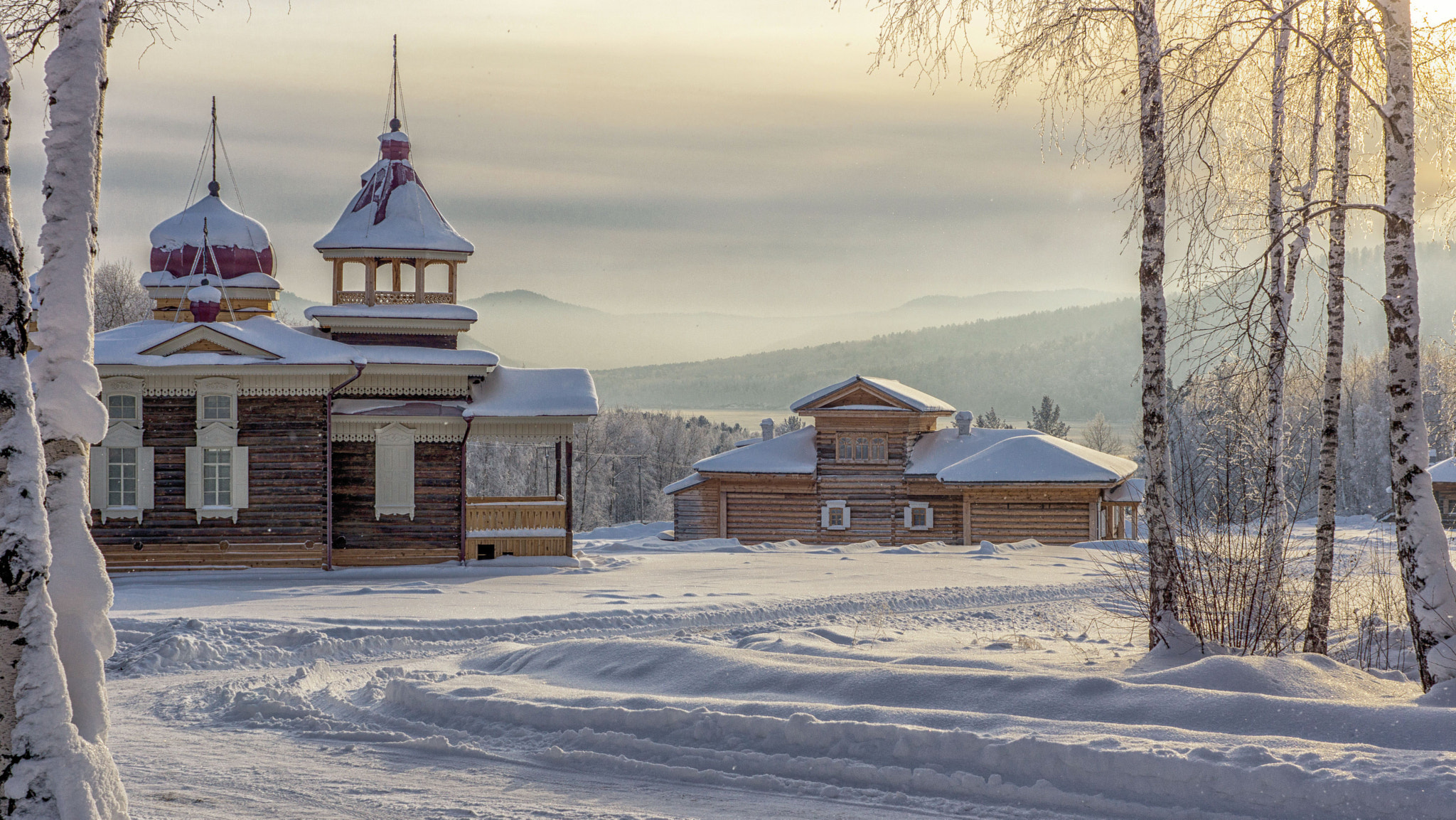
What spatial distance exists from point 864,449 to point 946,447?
3.11 metres

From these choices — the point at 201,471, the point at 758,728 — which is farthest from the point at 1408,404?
the point at 201,471

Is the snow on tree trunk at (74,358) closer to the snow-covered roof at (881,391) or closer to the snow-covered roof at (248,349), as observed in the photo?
the snow-covered roof at (248,349)

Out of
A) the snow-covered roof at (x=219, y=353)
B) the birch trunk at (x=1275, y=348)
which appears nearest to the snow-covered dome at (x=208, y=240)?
the snow-covered roof at (x=219, y=353)

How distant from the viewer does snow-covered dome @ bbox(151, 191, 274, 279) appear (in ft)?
95.5

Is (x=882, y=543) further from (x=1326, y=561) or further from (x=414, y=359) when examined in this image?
(x=1326, y=561)

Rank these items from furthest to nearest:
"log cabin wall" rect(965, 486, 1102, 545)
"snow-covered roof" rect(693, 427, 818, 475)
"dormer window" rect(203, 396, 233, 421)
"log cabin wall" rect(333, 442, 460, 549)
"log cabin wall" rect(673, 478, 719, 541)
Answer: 1. "log cabin wall" rect(673, 478, 719, 541)
2. "snow-covered roof" rect(693, 427, 818, 475)
3. "log cabin wall" rect(965, 486, 1102, 545)
4. "log cabin wall" rect(333, 442, 460, 549)
5. "dormer window" rect(203, 396, 233, 421)

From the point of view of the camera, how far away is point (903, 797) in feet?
22.7

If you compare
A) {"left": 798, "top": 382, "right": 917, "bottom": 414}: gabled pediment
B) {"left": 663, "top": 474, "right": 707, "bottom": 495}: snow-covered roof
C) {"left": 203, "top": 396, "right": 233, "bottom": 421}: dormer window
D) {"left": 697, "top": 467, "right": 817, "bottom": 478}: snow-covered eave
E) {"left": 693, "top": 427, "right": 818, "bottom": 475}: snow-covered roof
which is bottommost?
{"left": 663, "top": 474, "right": 707, "bottom": 495}: snow-covered roof

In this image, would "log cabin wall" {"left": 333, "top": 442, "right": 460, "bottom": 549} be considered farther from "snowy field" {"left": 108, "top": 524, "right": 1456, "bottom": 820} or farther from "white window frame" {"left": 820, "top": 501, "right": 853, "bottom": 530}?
"white window frame" {"left": 820, "top": 501, "right": 853, "bottom": 530}

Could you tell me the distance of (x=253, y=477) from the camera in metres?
22.9

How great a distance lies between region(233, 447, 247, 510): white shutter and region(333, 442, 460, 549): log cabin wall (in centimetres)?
182

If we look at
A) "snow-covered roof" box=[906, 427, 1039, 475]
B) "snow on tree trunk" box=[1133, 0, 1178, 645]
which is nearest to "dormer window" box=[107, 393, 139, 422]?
"snow on tree trunk" box=[1133, 0, 1178, 645]

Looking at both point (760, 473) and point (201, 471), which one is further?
point (760, 473)

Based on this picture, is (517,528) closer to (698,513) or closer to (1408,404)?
(698,513)
